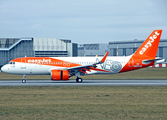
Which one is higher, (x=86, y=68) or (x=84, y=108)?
(x=86, y=68)

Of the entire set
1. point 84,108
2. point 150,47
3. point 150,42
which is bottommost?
point 84,108

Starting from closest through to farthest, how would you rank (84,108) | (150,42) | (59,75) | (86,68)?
1. (84,108)
2. (59,75)
3. (86,68)
4. (150,42)

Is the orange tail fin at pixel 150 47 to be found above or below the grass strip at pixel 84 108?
above

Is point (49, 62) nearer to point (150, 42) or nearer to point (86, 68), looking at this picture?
point (86, 68)

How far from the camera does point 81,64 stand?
131 feet

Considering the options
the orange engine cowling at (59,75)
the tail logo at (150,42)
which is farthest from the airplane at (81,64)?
the orange engine cowling at (59,75)

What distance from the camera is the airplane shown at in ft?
128

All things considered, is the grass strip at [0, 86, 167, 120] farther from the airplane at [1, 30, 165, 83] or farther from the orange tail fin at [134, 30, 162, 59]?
the orange tail fin at [134, 30, 162, 59]

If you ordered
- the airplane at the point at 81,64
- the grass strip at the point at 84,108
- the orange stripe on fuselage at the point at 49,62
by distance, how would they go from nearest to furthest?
the grass strip at the point at 84,108, the airplane at the point at 81,64, the orange stripe on fuselage at the point at 49,62

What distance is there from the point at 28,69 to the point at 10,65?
2.92 meters

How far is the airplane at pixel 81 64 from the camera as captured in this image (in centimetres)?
3909

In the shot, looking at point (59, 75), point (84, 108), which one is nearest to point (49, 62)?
point (59, 75)

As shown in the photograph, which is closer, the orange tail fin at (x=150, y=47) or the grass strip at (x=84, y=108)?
the grass strip at (x=84, y=108)

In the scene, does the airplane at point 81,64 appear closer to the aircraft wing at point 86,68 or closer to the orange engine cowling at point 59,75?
the aircraft wing at point 86,68
